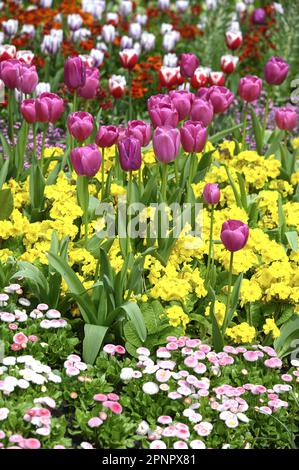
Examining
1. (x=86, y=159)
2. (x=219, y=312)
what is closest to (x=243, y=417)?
(x=219, y=312)

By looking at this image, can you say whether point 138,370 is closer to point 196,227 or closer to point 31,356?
point 31,356

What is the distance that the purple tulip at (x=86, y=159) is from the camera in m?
3.82

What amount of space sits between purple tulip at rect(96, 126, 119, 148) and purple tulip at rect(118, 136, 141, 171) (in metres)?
0.37

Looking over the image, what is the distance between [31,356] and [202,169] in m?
2.00

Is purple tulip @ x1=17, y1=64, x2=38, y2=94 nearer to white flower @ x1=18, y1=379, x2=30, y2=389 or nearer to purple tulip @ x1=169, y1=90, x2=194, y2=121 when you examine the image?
purple tulip @ x1=169, y1=90, x2=194, y2=121

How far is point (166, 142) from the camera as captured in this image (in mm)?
3838

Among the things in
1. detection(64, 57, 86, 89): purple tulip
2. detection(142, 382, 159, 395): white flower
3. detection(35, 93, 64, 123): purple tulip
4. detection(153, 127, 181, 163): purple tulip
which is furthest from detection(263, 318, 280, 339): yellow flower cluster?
detection(64, 57, 86, 89): purple tulip

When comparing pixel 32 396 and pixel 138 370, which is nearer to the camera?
pixel 32 396

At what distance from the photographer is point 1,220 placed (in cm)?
430

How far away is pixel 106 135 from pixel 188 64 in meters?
1.24

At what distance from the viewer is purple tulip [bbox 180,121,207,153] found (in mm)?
4066

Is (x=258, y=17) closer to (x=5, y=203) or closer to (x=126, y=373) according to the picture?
(x=5, y=203)

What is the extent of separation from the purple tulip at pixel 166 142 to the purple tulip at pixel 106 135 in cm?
30
